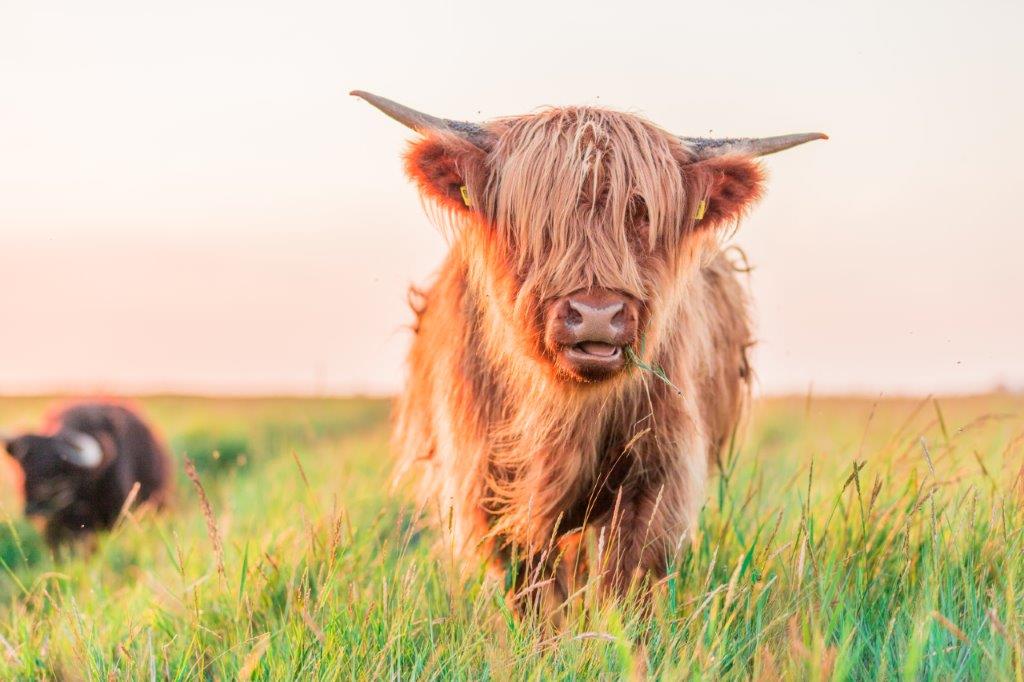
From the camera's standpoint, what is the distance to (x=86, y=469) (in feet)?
28.5

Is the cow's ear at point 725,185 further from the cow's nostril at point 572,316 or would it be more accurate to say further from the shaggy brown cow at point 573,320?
the cow's nostril at point 572,316

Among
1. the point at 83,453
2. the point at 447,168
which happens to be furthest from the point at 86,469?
the point at 447,168

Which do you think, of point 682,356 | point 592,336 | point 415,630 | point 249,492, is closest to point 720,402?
point 682,356

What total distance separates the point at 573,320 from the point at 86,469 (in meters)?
6.69

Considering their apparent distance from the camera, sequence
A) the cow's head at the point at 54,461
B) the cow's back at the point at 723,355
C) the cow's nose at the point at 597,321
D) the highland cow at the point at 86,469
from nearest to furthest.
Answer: the cow's nose at the point at 597,321 → the cow's back at the point at 723,355 → the highland cow at the point at 86,469 → the cow's head at the point at 54,461

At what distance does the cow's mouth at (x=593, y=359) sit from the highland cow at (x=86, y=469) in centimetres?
607

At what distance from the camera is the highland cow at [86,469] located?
27.5ft

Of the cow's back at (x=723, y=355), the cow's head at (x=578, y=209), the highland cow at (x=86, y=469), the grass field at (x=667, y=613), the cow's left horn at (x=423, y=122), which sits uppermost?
the cow's left horn at (x=423, y=122)

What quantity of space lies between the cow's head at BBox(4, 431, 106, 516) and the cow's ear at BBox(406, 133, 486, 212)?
19.8ft

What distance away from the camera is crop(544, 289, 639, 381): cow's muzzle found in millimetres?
3148

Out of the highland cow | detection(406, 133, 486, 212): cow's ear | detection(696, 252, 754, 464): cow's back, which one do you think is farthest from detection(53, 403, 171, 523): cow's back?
detection(406, 133, 486, 212): cow's ear

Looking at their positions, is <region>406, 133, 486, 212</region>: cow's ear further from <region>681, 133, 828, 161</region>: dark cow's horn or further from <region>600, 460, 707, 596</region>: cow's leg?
<region>600, 460, 707, 596</region>: cow's leg

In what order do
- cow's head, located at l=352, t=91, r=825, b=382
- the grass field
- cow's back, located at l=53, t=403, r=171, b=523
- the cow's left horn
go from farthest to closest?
cow's back, located at l=53, t=403, r=171, b=523 → the cow's left horn → cow's head, located at l=352, t=91, r=825, b=382 → the grass field

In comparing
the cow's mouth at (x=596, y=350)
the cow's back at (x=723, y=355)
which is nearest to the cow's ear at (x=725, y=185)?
the cow's back at (x=723, y=355)
